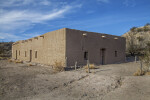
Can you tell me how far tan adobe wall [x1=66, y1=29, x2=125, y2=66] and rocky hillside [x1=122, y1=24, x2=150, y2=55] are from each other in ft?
33.1

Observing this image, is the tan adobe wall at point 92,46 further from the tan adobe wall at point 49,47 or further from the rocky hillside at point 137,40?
the rocky hillside at point 137,40

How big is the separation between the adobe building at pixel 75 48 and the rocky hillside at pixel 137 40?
32.8 feet

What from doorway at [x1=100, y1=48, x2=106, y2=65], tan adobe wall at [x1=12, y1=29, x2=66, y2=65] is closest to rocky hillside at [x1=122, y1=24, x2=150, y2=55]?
doorway at [x1=100, y1=48, x2=106, y2=65]

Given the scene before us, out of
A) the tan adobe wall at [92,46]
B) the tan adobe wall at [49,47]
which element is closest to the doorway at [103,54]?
the tan adobe wall at [92,46]

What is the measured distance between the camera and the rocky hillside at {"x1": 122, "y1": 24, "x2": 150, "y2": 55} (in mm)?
27562

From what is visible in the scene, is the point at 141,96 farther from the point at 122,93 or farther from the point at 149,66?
the point at 149,66

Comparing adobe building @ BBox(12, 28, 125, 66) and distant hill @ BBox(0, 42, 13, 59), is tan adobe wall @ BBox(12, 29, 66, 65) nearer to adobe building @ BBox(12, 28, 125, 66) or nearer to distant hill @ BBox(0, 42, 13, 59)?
adobe building @ BBox(12, 28, 125, 66)

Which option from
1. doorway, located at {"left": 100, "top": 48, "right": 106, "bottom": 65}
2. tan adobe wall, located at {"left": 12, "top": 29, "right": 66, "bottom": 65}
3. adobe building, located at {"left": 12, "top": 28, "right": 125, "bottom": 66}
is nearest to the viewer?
adobe building, located at {"left": 12, "top": 28, "right": 125, "bottom": 66}

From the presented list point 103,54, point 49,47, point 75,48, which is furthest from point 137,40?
point 49,47

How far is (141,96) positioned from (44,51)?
12.1m

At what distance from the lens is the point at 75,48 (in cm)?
1302

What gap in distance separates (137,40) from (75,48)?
79.4 feet

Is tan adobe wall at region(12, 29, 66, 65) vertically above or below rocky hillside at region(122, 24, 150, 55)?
below

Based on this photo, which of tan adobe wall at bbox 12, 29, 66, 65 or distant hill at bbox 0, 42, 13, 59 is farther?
distant hill at bbox 0, 42, 13, 59
